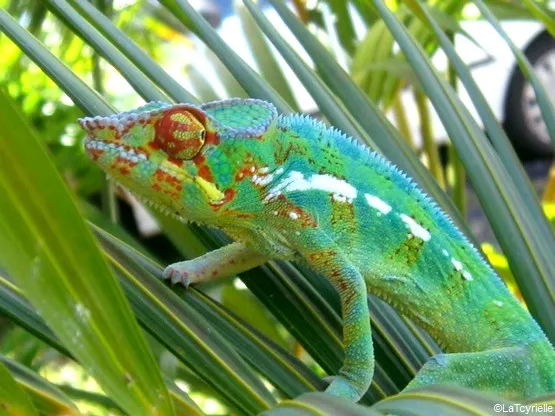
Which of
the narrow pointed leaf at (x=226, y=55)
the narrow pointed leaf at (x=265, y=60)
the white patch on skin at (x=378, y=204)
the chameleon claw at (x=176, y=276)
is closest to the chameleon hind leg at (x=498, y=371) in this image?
the white patch on skin at (x=378, y=204)

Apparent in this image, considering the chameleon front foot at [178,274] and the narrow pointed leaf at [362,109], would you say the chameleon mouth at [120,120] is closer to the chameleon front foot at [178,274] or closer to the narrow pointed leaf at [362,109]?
the chameleon front foot at [178,274]

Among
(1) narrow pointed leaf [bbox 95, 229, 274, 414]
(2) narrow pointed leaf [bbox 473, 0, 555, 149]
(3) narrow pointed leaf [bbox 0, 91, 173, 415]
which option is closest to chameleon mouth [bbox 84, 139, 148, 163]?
(1) narrow pointed leaf [bbox 95, 229, 274, 414]

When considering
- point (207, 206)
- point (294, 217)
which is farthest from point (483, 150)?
point (207, 206)

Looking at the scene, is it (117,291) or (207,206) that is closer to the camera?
(117,291)

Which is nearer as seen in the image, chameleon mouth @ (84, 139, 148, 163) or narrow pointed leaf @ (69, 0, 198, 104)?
chameleon mouth @ (84, 139, 148, 163)

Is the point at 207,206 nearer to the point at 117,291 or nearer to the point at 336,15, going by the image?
the point at 117,291

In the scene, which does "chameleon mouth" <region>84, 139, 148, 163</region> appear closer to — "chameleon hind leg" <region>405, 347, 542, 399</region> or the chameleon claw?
the chameleon claw
